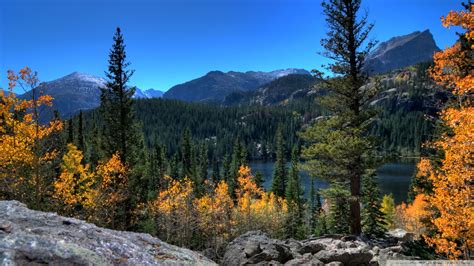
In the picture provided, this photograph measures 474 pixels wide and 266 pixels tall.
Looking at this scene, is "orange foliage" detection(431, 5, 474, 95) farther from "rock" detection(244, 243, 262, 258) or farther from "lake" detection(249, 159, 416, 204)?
"lake" detection(249, 159, 416, 204)

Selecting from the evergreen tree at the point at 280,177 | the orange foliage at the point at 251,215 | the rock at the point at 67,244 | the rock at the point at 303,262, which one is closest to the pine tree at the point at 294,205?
the evergreen tree at the point at 280,177

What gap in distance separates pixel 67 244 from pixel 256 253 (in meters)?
8.41

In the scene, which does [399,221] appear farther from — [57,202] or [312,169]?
[57,202]

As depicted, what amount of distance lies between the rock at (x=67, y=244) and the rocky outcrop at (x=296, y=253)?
240 inches

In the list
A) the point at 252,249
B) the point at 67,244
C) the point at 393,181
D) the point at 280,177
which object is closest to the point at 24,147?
the point at 252,249

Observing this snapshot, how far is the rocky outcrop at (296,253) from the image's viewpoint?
11.2m

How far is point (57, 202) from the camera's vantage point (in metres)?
17.9

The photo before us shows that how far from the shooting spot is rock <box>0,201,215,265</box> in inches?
145

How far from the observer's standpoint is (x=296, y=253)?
12.6m

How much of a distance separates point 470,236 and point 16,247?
14227 millimetres

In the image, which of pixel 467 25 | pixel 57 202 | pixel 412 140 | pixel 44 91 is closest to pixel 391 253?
pixel 467 25

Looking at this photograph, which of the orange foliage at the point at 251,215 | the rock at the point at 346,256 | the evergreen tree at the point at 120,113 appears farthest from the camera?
the orange foliage at the point at 251,215

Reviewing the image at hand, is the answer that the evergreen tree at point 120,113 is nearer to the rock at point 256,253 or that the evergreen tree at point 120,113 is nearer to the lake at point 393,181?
the rock at point 256,253

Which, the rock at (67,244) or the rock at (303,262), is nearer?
the rock at (67,244)
